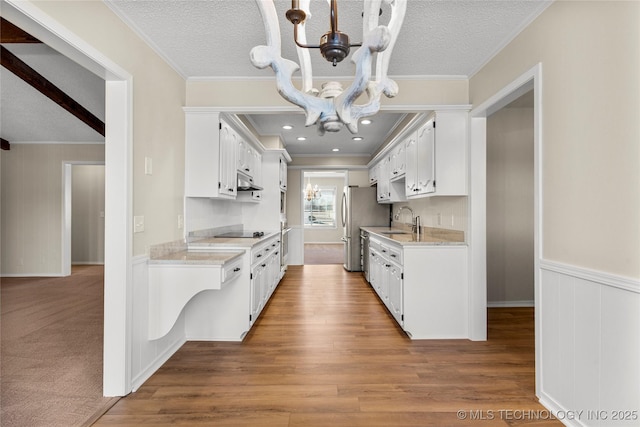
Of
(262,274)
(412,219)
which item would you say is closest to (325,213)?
(412,219)

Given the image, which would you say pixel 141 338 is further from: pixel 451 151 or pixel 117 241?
pixel 451 151

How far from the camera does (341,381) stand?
2.23m

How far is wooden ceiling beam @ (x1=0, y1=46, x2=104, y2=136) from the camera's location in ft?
10.8

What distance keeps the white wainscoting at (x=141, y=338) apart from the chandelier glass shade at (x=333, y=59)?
1.79 metres

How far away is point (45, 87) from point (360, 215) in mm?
5212

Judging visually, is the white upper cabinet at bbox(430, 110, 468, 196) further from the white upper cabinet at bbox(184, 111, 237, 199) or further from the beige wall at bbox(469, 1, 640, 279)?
the white upper cabinet at bbox(184, 111, 237, 199)

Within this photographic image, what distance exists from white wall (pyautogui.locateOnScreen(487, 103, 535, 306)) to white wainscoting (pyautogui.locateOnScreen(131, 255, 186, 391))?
3818 mm

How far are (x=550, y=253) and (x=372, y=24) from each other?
5.88ft

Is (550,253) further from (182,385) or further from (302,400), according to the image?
(182,385)

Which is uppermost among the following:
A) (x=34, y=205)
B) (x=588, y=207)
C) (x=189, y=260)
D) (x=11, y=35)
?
(x=11, y=35)

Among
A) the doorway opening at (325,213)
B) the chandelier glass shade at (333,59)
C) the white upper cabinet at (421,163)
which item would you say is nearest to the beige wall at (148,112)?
the chandelier glass shade at (333,59)

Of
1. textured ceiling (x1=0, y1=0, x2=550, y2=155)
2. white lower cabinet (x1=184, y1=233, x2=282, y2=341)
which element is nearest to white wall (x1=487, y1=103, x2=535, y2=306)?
textured ceiling (x1=0, y1=0, x2=550, y2=155)

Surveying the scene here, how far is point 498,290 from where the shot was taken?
402 centimetres

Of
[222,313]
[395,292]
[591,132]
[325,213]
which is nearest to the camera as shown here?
[591,132]
